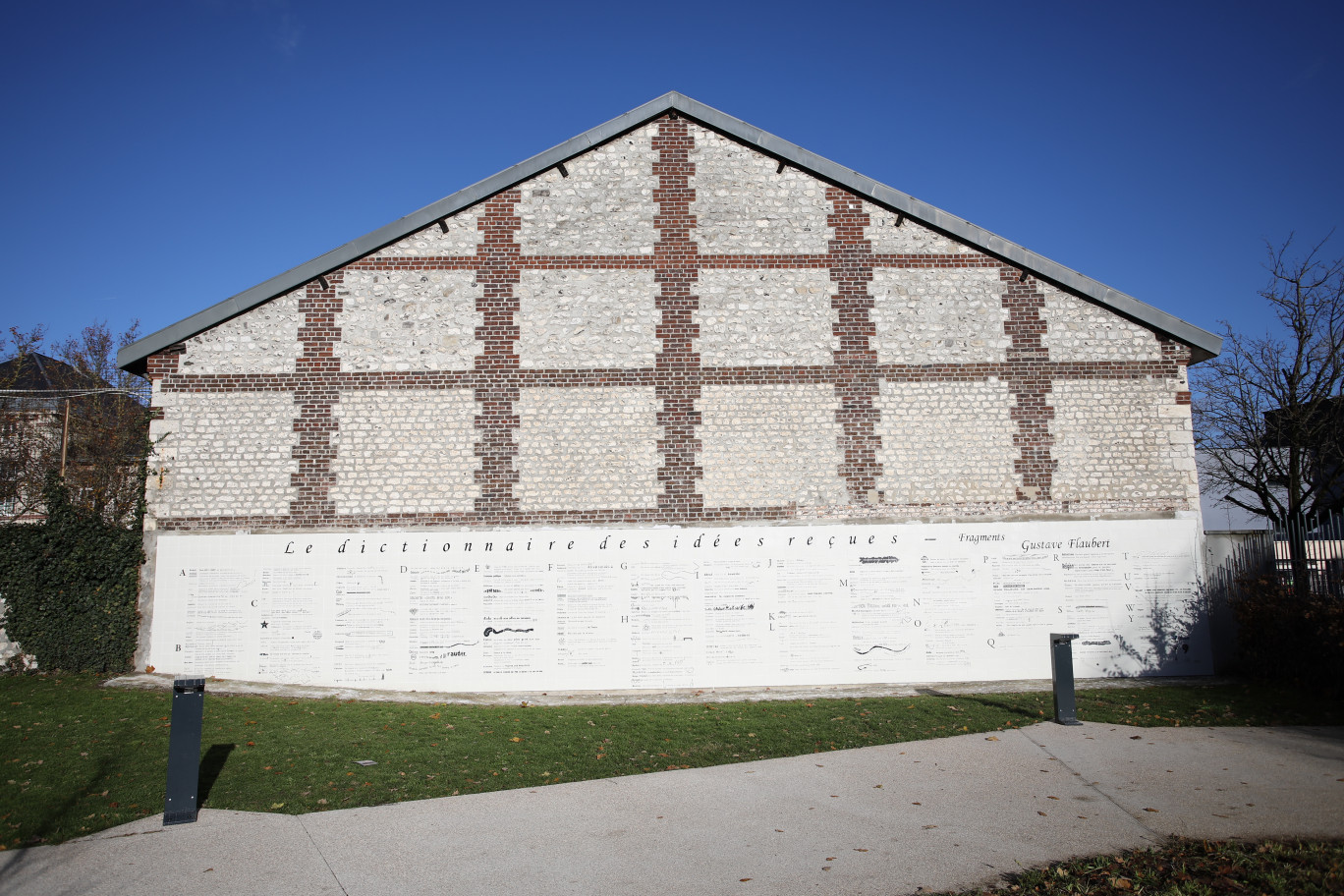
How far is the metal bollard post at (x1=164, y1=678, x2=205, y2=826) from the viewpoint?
19.7ft

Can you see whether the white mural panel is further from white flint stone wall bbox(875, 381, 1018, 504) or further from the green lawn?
the green lawn

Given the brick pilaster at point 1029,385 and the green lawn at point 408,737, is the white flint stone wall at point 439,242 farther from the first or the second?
the brick pilaster at point 1029,385

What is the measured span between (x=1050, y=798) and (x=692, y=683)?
20.2ft

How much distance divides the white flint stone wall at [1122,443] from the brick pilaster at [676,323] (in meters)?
5.77

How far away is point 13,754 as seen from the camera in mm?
7754

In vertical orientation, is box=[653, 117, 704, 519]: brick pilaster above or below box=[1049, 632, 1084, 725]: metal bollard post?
above

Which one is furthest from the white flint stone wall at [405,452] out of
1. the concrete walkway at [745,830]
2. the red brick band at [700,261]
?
the concrete walkway at [745,830]

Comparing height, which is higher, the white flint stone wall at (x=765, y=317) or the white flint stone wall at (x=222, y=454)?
the white flint stone wall at (x=765, y=317)

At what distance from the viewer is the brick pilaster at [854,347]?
12195 mm

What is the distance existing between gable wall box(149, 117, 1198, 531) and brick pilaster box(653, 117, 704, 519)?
4 cm

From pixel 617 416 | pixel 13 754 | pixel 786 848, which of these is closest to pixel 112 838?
pixel 13 754

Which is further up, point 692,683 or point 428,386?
point 428,386

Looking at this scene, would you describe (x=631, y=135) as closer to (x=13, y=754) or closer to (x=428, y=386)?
(x=428, y=386)

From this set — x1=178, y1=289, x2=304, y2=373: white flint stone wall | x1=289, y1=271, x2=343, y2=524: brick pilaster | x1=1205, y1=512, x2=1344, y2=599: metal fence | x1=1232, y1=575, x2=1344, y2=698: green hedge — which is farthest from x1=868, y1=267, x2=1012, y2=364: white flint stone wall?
x1=178, y1=289, x2=304, y2=373: white flint stone wall
